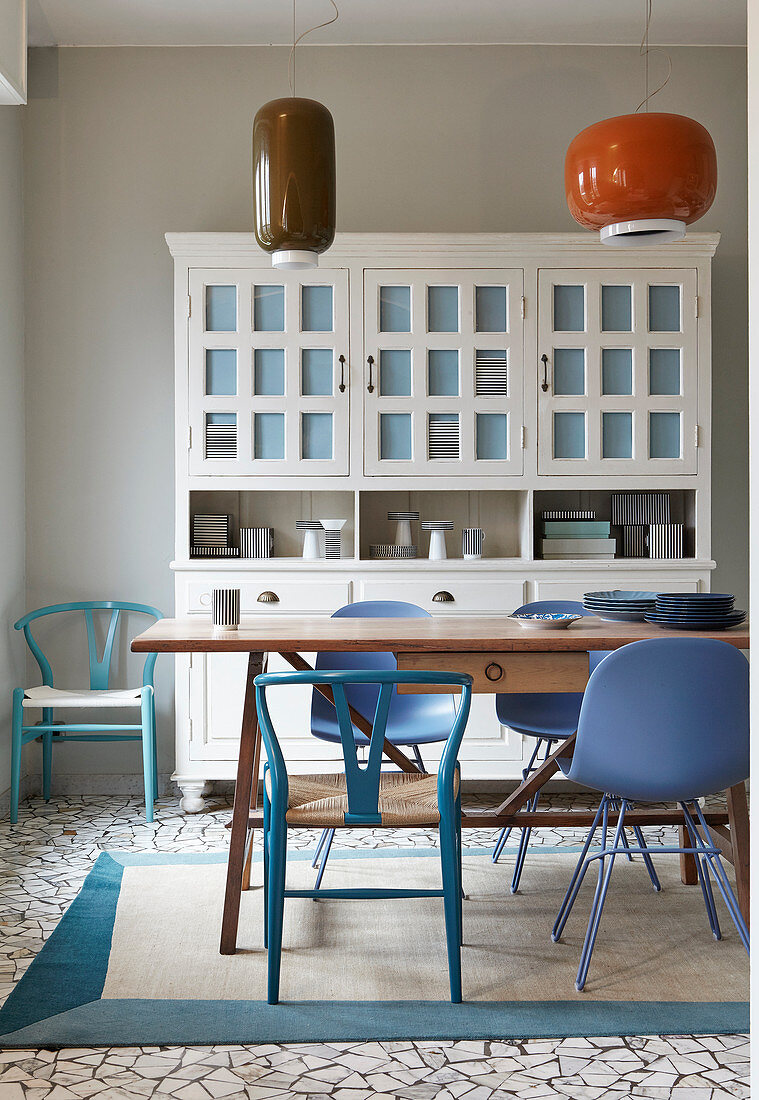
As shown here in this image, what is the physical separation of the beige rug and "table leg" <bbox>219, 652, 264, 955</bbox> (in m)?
0.08

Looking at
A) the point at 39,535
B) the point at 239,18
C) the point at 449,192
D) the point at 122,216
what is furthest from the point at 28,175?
the point at 449,192

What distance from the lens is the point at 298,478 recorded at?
13.5ft

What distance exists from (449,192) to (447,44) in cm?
64

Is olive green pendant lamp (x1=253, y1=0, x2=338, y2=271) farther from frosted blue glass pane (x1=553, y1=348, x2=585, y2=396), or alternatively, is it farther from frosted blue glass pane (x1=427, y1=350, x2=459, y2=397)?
frosted blue glass pane (x1=553, y1=348, x2=585, y2=396)

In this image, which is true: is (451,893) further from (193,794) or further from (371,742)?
(193,794)

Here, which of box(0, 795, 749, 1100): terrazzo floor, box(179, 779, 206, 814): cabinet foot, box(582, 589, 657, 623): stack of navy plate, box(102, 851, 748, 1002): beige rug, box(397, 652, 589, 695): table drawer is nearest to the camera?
box(0, 795, 749, 1100): terrazzo floor

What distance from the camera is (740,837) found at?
273 cm

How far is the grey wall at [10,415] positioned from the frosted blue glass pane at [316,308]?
124 cm

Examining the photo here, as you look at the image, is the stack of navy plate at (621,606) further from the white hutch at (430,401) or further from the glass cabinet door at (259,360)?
the glass cabinet door at (259,360)

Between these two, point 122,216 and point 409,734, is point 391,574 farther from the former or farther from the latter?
point 122,216

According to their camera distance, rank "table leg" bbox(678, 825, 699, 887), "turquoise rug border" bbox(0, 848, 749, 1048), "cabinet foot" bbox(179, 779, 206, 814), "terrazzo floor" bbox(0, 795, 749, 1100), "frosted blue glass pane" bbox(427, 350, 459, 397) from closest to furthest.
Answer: "terrazzo floor" bbox(0, 795, 749, 1100), "turquoise rug border" bbox(0, 848, 749, 1048), "table leg" bbox(678, 825, 699, 887), "cabinet foot" bbox(179, 779, 206, 814), "frosted blue glass pane" bbox(427, 350, 459, 397)

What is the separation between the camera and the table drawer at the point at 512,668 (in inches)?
107

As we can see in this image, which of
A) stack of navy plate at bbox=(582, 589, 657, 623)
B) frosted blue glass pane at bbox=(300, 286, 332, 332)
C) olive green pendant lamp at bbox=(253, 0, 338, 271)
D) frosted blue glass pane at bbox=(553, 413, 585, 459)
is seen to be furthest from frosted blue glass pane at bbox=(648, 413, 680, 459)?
olive green pendant lamp at bbox=(253, 0, 338, 271)

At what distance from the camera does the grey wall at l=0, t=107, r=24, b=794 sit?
4137 mm
